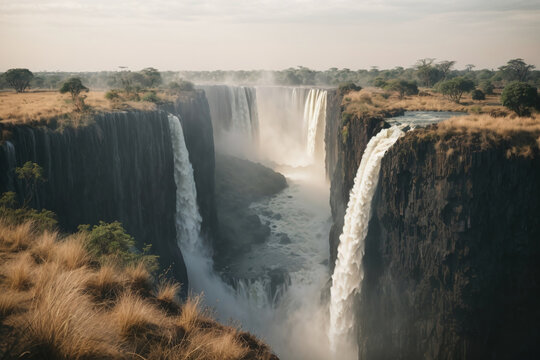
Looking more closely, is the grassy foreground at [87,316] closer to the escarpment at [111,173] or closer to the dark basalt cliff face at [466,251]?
the escarpment at [111,173]

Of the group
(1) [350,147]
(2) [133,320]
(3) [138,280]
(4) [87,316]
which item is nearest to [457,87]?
(1) [350,147]

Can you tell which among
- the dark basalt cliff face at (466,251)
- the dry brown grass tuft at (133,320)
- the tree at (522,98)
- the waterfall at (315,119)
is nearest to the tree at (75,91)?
the dark basalt cliff face at (466,251)

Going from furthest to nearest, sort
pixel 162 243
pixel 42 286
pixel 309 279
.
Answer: pixel 309 279 < pixel 162 243 < pixel 42 286

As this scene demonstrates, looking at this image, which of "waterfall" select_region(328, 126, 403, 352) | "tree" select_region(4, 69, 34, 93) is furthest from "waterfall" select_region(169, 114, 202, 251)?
"tree" select_region(4, 69, 34, 93)

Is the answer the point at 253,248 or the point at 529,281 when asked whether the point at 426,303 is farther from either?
the point at 253,248

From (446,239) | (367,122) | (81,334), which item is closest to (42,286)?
(81,334)

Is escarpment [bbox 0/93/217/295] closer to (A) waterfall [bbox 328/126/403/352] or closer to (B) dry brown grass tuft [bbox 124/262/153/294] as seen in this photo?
(B) dry brown grass tuft [bbox 124/262/153/294]
